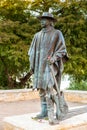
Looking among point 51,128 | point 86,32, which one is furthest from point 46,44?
point 86,32

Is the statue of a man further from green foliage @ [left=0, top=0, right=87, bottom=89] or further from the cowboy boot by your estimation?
green foliage @ [left=0, top=0, right=87, bottom=89]

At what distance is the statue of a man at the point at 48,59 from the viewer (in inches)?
148

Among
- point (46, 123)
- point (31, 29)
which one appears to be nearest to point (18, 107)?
point (46, 123)

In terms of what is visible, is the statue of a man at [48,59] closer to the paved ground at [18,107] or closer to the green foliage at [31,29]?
the paved ground at [18,107]

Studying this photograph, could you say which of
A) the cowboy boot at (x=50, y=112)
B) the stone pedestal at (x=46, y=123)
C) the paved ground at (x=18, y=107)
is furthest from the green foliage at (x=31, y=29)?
the cowboy boot at (x=50, y=112)

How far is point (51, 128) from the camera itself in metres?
3.57

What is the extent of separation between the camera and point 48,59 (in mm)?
3719

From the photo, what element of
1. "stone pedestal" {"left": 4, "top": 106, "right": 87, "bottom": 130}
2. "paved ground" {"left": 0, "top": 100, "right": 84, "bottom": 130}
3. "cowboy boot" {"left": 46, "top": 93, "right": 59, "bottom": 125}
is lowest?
"paved ground" {"left": 0, "top": 100, "right": 84, "bottom": 130}

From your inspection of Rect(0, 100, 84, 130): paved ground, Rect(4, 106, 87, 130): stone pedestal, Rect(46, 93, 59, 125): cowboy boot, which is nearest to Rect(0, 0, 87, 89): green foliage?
Rect(0, 100, 84, 130): paved ground

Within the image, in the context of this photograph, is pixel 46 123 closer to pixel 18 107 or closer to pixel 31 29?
pixel 18 107

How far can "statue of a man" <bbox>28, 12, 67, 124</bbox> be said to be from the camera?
3748mm

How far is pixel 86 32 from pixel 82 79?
1.94 metres

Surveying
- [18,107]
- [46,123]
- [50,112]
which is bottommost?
[18,107]

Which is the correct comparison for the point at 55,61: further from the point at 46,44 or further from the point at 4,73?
the point at 4,73
